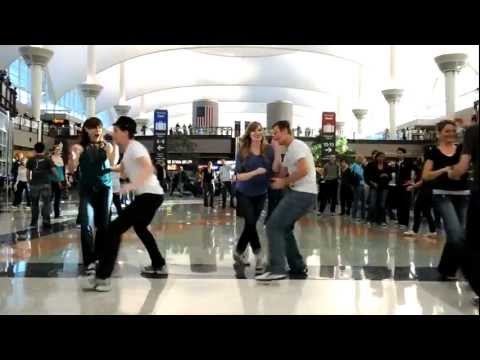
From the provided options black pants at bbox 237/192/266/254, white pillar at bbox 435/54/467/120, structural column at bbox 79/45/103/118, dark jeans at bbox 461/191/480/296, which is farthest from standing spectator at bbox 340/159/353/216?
structural column at bbox 79/45/103/118

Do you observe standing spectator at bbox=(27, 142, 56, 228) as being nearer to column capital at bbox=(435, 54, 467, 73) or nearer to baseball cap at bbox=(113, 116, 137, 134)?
baseball cap at bbox=(113, 116, 137, 134)

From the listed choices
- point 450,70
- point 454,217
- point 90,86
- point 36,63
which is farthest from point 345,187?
point 90,86

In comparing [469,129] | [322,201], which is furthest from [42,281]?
[322,201]

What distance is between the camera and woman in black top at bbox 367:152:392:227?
30.8ft

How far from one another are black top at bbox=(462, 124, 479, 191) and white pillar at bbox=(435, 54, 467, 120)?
2801cm

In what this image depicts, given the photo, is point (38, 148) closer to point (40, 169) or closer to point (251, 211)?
point (40, 169)

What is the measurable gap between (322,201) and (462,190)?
8.95m

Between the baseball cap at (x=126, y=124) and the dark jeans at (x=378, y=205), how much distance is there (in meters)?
6.63

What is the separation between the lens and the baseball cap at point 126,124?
12.6 feet

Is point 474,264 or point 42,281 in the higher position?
point 474,264

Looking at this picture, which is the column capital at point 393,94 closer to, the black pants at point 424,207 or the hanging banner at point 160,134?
the hanging banner at point 160,134

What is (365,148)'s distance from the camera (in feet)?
122

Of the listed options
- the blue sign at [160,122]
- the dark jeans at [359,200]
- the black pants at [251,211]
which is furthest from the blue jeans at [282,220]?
the blue sign at [160,122]
